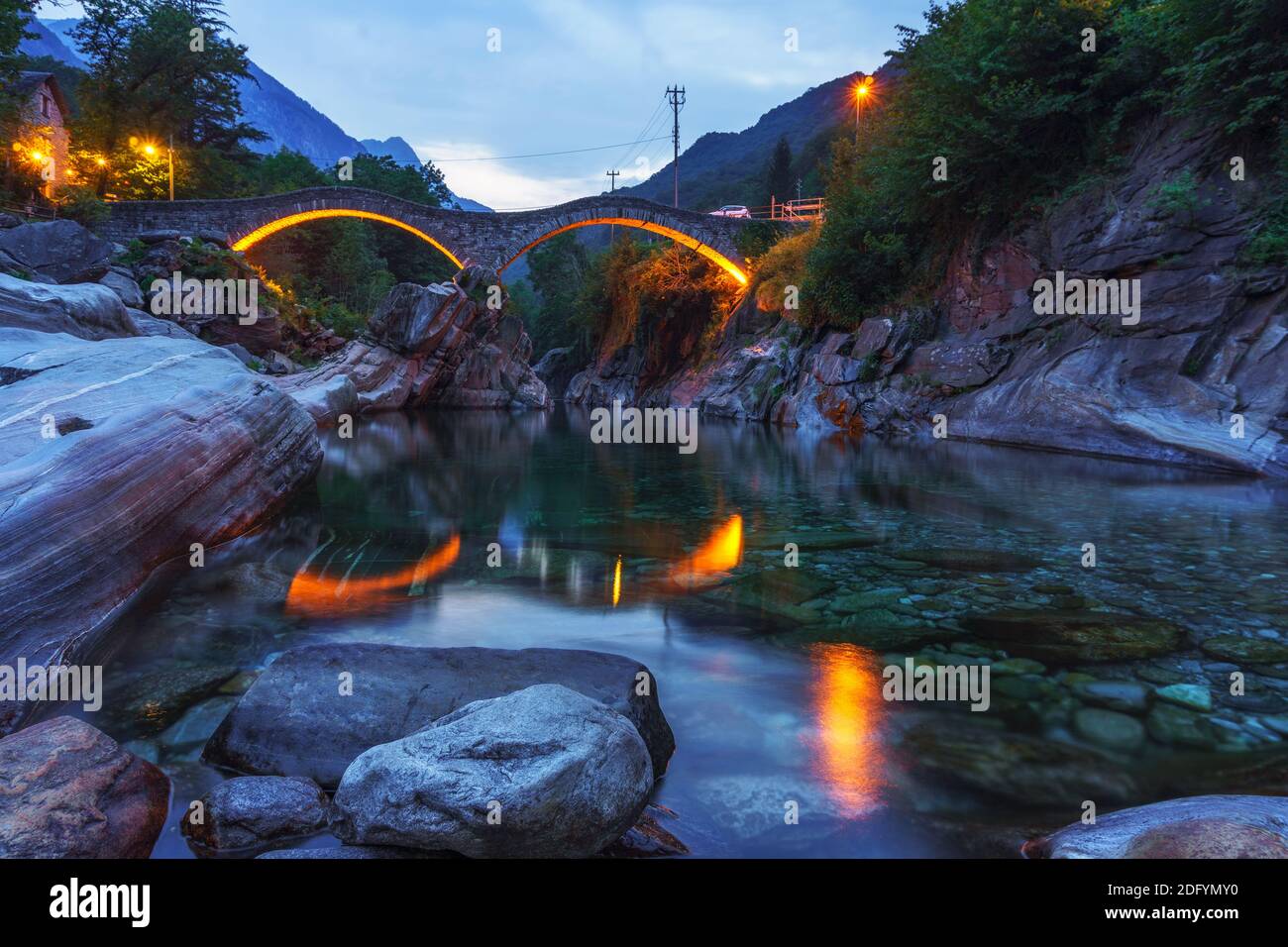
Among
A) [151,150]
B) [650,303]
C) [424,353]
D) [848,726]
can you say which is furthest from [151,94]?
[848,726]

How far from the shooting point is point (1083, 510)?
8.99 m

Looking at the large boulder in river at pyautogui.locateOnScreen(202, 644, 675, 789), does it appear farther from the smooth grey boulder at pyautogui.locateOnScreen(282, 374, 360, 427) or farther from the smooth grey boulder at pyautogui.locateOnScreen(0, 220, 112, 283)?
the smooth grey boulder at pyautogui.locateOnScreen(0, 220, 112, 283)

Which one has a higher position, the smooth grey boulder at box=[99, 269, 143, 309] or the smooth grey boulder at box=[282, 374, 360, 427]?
the smooth grey boulder at box=[99, 269, 143, 309]

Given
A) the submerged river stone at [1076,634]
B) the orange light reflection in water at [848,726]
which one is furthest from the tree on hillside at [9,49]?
the submerged river stone at [1076,634]

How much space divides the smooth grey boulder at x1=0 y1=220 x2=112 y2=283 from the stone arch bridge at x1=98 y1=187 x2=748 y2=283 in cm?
1477

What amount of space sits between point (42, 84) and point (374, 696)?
→ 4775 cm

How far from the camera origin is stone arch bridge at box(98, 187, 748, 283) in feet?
119

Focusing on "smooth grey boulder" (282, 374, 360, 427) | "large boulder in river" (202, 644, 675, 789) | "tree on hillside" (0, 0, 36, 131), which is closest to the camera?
"large boulder in river" (202, 644, 675, 789)

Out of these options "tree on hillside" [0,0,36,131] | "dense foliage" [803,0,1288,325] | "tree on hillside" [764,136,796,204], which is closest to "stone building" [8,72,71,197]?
"tree on hillside" [0,0,36,131]

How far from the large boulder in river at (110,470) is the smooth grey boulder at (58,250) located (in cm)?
1605

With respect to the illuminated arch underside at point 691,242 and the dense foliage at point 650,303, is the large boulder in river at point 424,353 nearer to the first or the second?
the illuminated arch underside at point 691,242

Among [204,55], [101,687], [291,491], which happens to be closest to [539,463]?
[291,491]

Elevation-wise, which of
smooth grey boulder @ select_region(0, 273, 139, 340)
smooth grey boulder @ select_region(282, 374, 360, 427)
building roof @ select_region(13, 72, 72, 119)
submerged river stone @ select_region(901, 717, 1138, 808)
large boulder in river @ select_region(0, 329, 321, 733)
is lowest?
submerged river stone @ select_region(901, 717, 1138, 808)
